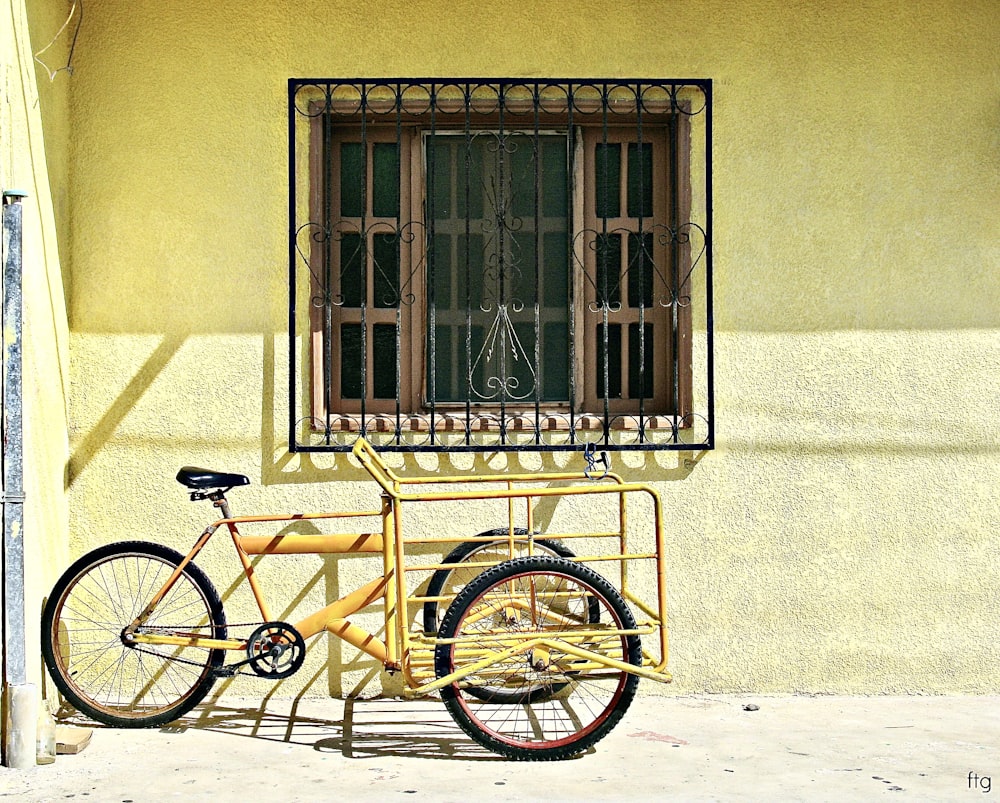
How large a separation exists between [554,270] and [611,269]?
0.28m

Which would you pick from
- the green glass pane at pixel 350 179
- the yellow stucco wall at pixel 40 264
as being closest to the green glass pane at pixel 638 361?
the green glass pane at pixel 350 179

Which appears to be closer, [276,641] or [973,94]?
[276,641]

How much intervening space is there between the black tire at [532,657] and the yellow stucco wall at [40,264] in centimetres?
173

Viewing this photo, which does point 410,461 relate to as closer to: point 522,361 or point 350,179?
point 522,361

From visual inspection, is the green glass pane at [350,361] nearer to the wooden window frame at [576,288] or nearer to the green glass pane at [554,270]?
the wooden window frame at [576,288]

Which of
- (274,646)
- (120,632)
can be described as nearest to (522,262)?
(274,646)

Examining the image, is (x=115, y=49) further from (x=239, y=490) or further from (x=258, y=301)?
(x=239, y=490)

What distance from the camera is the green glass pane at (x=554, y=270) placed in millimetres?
5789

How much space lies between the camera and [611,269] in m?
5.83

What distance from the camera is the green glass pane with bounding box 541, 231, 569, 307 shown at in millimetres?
5789

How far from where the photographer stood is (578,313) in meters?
5.77

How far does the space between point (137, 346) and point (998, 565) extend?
4198mm

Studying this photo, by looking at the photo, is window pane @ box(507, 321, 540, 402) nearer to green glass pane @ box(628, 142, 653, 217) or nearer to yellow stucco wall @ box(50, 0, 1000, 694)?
yellow stucco wall @ box(50, 0, 1000, 694)

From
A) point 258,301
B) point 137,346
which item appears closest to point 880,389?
point 258,301
